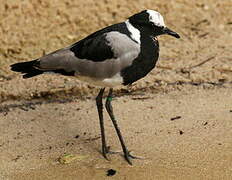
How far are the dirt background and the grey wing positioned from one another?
63cm

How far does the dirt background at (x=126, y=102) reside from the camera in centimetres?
382

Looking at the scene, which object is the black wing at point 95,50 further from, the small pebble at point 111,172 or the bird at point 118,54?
the small pebble at point 111,172

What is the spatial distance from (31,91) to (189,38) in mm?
1805

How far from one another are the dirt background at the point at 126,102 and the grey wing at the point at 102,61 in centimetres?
63

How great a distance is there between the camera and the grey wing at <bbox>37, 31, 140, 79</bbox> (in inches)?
140

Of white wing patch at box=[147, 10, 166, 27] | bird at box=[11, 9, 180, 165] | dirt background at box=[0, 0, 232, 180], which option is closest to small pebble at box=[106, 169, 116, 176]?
dirt background at box=[0, 0, 232, 180]

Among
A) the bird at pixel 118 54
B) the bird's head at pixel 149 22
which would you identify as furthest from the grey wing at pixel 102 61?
the bird's head at pixel 149 22

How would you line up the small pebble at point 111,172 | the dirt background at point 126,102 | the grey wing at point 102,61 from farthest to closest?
the dirt background at point 126,102
the small pebble at point 111,172
the grey wing at point 102,61

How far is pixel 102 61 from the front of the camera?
361cm

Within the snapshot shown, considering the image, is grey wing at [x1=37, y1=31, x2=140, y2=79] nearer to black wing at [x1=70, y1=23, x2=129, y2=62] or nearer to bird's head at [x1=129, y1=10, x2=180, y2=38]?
black wing at [x1=70, y1=23, x2=129, y2=62]

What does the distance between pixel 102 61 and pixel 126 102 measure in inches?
47.3

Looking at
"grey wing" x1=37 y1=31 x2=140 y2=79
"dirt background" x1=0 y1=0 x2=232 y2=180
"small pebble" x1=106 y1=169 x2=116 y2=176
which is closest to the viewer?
"grey wing" x1=37 y1=31 x2=140 y2=79

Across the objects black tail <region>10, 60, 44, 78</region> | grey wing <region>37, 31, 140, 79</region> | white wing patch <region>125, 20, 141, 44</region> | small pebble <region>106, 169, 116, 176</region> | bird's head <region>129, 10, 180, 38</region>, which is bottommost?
small pebble <region>106, 169, 116, 176</region>

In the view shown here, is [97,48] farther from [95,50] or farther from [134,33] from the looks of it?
[134,33]
